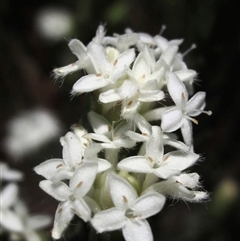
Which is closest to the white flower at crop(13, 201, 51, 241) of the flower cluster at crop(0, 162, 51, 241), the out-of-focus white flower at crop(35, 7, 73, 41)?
the flower cluster at crop(0, 162, 51, 241)

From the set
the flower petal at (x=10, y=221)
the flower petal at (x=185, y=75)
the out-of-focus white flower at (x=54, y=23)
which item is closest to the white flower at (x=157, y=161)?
the flower petal at (x=185, y=75)

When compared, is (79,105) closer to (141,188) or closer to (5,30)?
(5,30)

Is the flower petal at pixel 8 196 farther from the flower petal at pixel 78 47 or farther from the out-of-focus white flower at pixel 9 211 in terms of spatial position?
the flower petal at pixel 78 47

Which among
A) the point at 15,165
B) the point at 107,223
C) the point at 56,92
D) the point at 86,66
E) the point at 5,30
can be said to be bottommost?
the point at 15,165

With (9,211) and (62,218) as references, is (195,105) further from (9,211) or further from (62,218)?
(9,211)

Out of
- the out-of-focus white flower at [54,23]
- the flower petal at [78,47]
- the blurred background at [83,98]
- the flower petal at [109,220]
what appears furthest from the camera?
the out-of-focus white flower at [54,23]

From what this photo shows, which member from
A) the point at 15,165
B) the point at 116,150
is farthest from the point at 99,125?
the point at 15,165

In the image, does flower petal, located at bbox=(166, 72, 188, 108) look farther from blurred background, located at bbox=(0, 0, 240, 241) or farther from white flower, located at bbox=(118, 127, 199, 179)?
blurred background, located at bbox=(0, 0, 240, 241)
